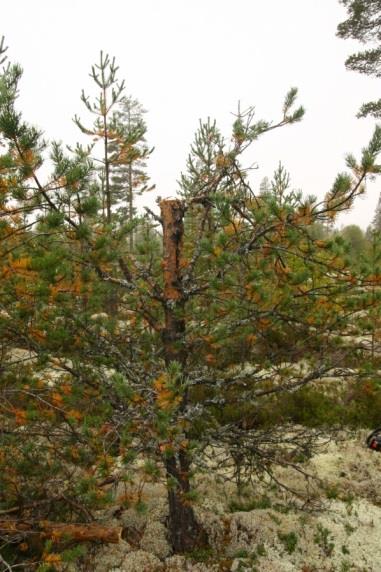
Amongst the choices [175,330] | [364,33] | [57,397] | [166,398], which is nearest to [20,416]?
[57,397]

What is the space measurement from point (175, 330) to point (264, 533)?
7.97 feet

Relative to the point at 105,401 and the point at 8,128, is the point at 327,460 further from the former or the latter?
the point at 8,128

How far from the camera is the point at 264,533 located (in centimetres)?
471

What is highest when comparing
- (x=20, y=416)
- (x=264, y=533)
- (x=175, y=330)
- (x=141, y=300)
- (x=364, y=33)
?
(x=364, y=33)

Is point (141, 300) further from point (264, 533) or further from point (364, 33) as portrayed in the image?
point (364, 33)

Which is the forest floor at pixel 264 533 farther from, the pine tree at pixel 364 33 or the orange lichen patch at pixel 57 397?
the pine tree at pixel 364 33

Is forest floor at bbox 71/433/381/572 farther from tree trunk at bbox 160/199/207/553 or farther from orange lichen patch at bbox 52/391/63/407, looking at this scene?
orange lichen patch at bbox 52/391/63/407

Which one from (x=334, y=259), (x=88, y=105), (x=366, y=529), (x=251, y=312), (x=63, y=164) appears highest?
(x=88, y=105)

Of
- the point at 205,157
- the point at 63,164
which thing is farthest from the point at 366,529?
the point at 63,164

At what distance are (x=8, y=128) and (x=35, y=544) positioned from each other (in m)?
3.76

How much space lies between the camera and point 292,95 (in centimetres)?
398

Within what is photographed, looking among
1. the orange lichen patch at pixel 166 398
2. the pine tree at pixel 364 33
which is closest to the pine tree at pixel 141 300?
the orange lichen patch at pixel 166 398

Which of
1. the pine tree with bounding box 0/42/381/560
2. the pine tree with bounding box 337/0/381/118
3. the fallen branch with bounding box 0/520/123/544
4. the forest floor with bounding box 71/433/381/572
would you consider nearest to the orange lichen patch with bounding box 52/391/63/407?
the pine tree with bounding box 0/42/381/560

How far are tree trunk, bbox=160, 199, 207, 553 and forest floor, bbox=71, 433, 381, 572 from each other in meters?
0.21
